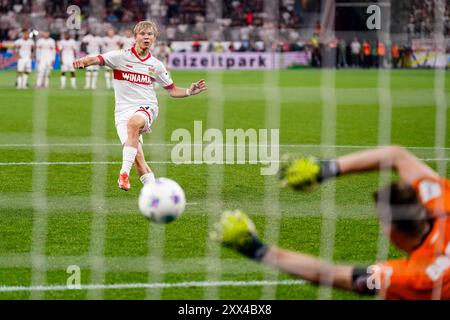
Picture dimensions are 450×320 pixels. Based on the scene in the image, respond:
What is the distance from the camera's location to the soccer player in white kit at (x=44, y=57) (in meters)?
26.3

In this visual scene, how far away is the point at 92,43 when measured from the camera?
28.4m

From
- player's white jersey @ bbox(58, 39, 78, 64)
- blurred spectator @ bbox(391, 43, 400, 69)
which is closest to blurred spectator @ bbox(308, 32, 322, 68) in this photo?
blurred spectator @ bbox(391, 43, 400, 69)

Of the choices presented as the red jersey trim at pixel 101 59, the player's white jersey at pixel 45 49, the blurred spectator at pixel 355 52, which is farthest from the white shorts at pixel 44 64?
the blurred spectator at pixel 355 52

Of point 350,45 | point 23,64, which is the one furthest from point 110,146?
point 350,45

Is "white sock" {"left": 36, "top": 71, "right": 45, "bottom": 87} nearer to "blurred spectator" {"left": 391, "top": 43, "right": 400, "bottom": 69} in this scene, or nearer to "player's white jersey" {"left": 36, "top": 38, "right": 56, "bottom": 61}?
"player's white jersey" {"left": 36, "top": 38, "right": 56, "bottom": 61}

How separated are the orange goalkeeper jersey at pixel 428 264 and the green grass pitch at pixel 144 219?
1.42 m

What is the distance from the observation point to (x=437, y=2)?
29156mm

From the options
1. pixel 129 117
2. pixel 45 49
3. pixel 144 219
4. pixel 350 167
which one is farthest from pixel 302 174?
pixel 45 49

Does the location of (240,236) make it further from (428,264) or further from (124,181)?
(124,181)

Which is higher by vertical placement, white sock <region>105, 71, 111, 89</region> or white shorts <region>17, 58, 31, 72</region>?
white shorts <region>17, 58, 31, 72</region>

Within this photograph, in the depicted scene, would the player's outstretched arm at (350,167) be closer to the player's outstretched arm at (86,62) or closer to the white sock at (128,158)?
the white sock at (128,158)

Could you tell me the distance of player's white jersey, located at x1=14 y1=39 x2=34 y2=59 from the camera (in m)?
26.7

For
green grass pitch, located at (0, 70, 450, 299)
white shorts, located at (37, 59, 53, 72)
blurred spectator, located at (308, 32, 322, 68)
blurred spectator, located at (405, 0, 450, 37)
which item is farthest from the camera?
blurred spectator, located at (308, 32, 322, 68)

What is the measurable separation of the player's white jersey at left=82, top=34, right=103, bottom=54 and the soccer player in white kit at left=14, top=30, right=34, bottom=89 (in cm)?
187
